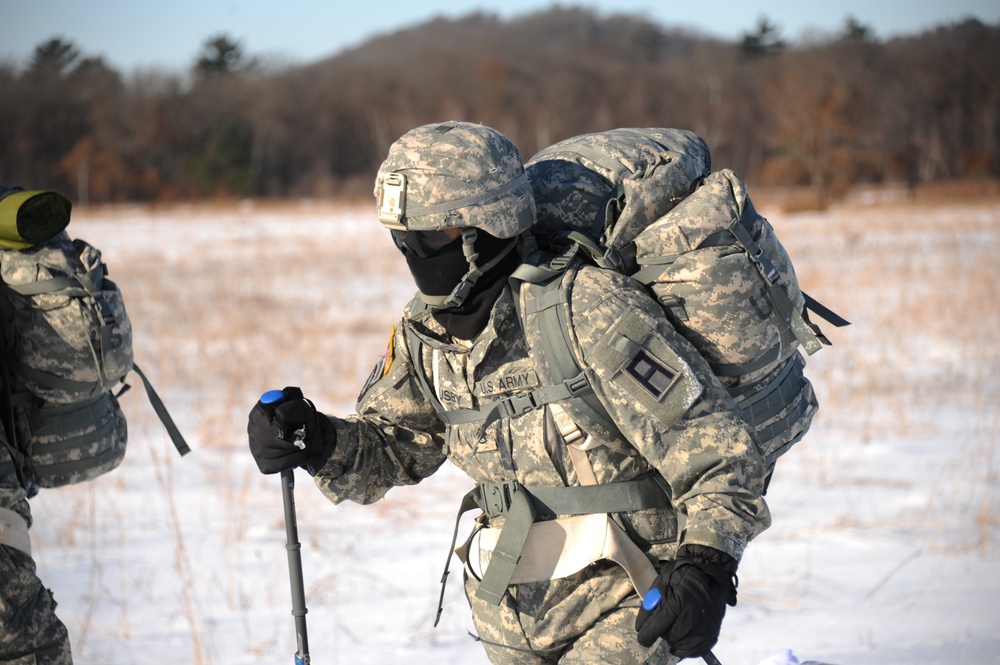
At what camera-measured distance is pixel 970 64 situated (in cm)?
4091

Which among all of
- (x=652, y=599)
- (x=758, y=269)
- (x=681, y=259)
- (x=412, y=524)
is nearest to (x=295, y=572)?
(x=652, y=599)

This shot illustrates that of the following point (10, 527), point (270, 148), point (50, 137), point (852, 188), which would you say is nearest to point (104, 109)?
point (50, 137)

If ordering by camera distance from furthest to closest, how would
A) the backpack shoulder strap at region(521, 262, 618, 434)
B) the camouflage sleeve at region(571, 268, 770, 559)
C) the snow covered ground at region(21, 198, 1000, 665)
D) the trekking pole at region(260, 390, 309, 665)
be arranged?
the snow covered ground at region(21, 198, 1000, 665) < the trekking pole at region(260, 390, 309, 665) < the backpack shoulder strap at region(521, 262, 618, 434) < the camouflage sleeve at region(571, 268, 770, 559)

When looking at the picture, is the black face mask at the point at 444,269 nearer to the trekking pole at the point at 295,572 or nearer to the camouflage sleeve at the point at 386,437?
the camouflage sleeve at the point at 386,437

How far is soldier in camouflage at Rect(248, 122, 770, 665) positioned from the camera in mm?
1980

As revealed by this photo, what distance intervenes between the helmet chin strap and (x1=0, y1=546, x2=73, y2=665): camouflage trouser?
1.26m

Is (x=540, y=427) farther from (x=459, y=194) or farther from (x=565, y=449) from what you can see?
(x=459, y=194)

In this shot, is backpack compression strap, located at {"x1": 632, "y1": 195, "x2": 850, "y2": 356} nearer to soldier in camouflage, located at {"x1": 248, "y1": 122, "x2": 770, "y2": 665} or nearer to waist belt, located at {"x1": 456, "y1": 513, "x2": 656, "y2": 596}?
soldier in camouflage, located at {"x1": 248, "y1": 122, "x2": 770, "y2": 665}

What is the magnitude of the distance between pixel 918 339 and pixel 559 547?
8.40 metres

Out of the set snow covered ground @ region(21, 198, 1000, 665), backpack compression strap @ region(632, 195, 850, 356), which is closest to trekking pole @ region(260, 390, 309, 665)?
backpack compression strap @ region(632, 195, 850, 356)

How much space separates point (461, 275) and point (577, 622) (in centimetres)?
79

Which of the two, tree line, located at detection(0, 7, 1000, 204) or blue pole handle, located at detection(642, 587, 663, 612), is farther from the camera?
tree line, located at detection(0, 7, 1000, 204)

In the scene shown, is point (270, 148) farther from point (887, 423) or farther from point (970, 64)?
point (887, 423)

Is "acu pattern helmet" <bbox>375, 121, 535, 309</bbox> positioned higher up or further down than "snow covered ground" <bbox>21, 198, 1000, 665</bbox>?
higher up
